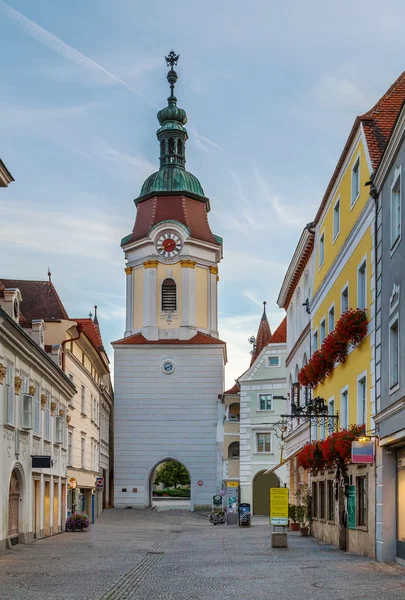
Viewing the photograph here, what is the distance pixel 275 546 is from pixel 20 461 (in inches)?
325

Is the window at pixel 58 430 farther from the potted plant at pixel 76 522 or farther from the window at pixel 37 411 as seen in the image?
the window at pixel 37 411

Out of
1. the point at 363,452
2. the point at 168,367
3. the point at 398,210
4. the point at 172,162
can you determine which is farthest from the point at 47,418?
the point at 172,162

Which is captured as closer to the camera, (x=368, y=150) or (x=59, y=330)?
(x=368, y=150)

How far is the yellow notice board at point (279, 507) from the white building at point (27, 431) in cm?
746

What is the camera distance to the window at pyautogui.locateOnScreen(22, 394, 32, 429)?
104 feet

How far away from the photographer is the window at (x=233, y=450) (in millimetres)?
70900

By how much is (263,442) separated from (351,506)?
4077cm

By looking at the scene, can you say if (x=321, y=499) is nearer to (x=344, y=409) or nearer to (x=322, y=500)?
(x=322, y=500)

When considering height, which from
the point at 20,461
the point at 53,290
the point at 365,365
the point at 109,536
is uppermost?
the point at 53,290

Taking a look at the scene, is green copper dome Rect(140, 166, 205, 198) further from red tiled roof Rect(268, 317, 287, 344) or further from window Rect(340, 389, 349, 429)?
window Rect(340, 389, 349, 429)

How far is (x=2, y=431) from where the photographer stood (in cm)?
2850

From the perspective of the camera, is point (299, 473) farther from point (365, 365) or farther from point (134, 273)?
point (134, 273)

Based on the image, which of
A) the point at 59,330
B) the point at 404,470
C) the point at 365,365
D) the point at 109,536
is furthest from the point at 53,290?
the point at 404,470

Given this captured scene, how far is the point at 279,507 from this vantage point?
29.6 meters
